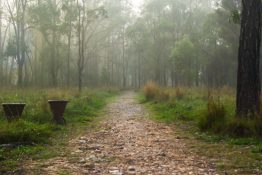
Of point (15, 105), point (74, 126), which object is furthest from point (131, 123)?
point (15, 105)

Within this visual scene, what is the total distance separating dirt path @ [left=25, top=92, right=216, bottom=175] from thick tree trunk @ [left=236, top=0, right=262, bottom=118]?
1.74m

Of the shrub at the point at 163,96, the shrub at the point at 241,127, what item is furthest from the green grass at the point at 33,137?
the shrub at the point at 163,96

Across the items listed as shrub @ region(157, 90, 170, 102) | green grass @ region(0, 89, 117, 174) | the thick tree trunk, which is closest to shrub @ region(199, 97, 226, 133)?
the thick tree trunk

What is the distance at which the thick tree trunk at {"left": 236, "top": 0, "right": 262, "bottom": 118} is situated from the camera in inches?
298

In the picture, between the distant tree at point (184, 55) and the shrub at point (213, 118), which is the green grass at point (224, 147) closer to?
the shrub at point (213, 118)

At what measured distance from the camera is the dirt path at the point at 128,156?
476cm

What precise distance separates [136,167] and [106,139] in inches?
98.2

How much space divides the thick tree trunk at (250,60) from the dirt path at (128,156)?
1738mm

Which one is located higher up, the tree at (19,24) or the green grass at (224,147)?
the tree at (19,24)

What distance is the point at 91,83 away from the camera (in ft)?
138

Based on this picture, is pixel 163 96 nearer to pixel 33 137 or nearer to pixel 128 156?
pixel 33 137

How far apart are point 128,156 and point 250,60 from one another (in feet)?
12.4

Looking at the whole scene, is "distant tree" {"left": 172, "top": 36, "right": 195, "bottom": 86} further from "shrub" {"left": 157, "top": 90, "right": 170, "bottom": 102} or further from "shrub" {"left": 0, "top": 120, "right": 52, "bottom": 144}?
"shrub" {"left": 0, "top": 120, "right": 52, "bottom": 144}

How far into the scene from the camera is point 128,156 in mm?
5613
